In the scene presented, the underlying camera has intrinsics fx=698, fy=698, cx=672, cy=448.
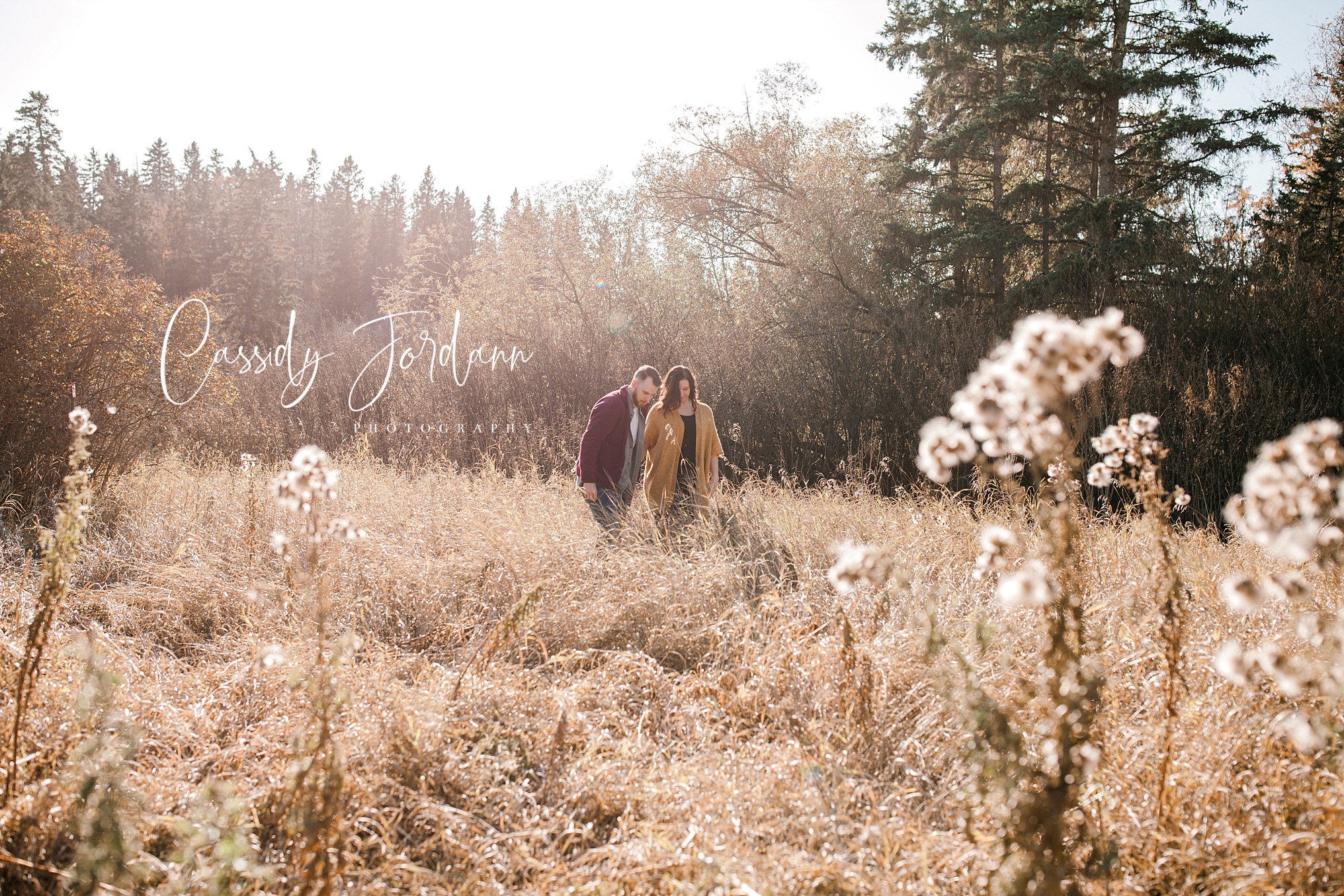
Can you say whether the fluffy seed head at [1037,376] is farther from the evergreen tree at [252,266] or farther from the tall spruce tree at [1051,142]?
the evergreen tree at [252,266]

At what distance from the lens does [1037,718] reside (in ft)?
7.48

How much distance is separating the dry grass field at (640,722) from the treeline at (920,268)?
3877mm

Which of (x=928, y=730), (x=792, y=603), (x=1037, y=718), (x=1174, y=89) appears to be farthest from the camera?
(x=1174, y=89)

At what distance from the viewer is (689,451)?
5566 millimetres

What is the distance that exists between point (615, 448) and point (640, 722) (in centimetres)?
321

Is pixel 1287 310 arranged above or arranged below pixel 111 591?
above

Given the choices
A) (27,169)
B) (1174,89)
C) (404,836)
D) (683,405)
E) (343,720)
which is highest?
(27,169)

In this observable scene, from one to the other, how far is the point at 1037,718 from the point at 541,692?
5.81 ft

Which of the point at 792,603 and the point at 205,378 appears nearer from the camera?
the point at 792,603

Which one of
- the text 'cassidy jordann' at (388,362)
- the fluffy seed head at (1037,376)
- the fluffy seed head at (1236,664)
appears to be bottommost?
the fluffy seed head at (1236,664)

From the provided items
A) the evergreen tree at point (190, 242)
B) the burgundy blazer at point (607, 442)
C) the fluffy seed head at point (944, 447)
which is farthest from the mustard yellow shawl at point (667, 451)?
the evergreen tree at point (190, 242)

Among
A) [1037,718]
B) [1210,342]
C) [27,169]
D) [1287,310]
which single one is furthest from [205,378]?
[27,169]

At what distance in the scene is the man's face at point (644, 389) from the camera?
5.44m

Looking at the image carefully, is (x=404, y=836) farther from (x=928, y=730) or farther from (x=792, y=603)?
(x=792, y=603)
